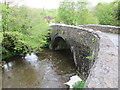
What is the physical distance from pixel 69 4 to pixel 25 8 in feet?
20.5

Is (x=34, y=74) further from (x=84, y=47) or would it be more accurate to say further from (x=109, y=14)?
(x=109, y=14)

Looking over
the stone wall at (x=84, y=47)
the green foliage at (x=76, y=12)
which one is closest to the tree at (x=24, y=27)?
the stone wall at (x=84, y=47)

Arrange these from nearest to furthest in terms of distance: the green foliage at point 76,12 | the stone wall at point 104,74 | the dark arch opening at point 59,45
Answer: the stone wall at point 104,74 < the dark arch opening at point 59,45 < the green foliage at point 76,12

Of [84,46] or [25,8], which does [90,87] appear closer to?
[84,46]

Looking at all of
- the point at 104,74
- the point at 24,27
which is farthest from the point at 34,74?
the point at 104,74


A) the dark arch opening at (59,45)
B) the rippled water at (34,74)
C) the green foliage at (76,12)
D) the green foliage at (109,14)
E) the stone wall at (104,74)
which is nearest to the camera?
the stone wall at (104,74)

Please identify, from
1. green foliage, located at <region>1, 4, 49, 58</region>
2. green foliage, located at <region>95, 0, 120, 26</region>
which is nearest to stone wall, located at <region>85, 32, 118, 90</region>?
green foliage, located at <region>1, 4, 49, 58</region>

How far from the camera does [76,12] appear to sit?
1222cm

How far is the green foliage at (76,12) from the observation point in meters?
12.0

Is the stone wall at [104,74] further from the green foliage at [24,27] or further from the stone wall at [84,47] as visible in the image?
the green foliage at [24,27]

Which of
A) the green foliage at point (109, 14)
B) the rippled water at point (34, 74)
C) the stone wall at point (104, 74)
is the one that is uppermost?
the green foliage at point (109, 14)

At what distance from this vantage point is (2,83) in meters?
5.35

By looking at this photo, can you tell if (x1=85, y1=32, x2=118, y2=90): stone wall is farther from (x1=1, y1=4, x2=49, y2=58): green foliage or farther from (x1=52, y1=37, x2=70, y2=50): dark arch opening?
(x1=52, y1=37, x2=70, y2=50): dark arch opening

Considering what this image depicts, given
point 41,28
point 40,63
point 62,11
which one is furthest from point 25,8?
point 62,11
